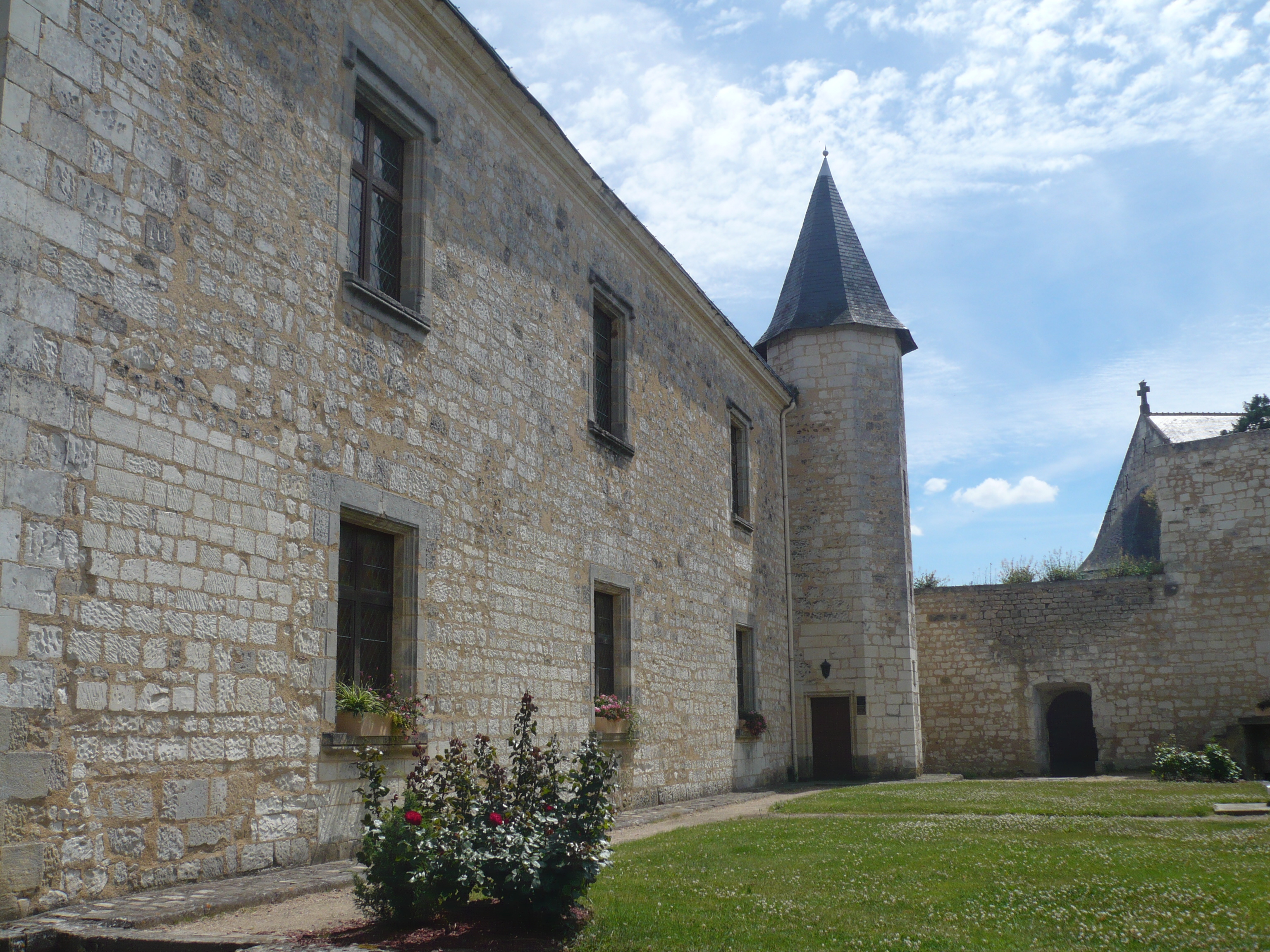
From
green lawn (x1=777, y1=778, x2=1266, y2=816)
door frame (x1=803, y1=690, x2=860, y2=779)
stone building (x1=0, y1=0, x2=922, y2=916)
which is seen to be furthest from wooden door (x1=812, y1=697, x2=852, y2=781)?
stone building (x1=0, y1=0, x2=922, y2=916)

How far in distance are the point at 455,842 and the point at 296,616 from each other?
2255 millimetres

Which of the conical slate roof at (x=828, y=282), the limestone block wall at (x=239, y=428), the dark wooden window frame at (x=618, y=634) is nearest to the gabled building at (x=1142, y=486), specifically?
the conical slate roof at (x=828, y=282)

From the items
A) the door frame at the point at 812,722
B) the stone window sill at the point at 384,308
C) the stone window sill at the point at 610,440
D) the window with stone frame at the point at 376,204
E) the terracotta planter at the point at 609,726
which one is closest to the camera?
the stone window sill at the point at 384,308

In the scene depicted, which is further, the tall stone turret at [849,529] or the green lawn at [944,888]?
the tall stone turret at [849,529]

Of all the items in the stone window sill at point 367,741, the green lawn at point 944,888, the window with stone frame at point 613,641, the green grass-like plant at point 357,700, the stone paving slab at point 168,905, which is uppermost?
the window with stone frame at point 613,641

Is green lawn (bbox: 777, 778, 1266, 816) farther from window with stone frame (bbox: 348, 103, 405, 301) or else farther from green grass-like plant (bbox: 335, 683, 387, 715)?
window with stone frame (bbox: 348, 103, 405, 301)

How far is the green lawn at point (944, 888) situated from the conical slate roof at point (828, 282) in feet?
36.0

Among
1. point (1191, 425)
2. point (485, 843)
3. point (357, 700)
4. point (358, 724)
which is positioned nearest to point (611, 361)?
point (357, 700)

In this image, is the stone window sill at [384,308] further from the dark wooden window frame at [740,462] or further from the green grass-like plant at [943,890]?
the dark wooden window frame at [740,462]

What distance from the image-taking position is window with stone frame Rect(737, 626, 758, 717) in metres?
15.0

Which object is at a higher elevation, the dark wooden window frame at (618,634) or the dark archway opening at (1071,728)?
the dark wooden window frame at (618,634)

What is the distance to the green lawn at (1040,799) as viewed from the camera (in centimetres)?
966

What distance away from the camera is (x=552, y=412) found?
9.91 m

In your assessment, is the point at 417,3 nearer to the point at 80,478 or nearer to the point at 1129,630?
the point at 80,478
